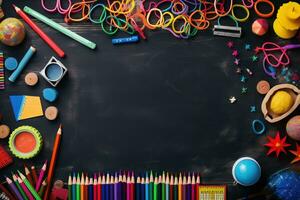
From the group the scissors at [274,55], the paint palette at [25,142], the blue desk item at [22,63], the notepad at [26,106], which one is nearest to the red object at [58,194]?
the paint palette at [25,142]

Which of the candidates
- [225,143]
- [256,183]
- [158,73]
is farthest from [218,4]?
[256,183]

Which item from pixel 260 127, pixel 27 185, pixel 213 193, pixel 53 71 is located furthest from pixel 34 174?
pixel 260 127

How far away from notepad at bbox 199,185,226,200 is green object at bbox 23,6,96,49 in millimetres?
548

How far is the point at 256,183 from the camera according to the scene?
149 centimetres

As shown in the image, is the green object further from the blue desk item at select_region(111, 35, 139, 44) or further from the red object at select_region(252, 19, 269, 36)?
the red object at select_region(252, 19, 269, 36)

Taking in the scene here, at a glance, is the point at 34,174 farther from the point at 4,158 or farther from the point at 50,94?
the point at 50,94

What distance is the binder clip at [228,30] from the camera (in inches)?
59.3

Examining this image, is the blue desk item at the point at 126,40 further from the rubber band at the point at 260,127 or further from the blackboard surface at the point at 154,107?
the rubber band at the point at 260,127


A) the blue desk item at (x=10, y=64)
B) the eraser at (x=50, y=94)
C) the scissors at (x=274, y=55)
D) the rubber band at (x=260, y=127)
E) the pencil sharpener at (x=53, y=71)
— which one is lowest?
the rubber band at (x=260, y=127)

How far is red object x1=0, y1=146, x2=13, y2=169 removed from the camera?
1.52 metres

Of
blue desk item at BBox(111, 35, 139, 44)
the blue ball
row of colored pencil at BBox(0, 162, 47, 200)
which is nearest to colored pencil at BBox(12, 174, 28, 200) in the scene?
row of colored pencil at BBox(0, 162, 47, 200)

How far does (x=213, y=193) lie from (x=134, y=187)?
0.78 feet

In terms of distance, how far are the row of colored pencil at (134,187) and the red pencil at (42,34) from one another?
384 millimetres

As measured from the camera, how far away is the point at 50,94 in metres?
1.51
